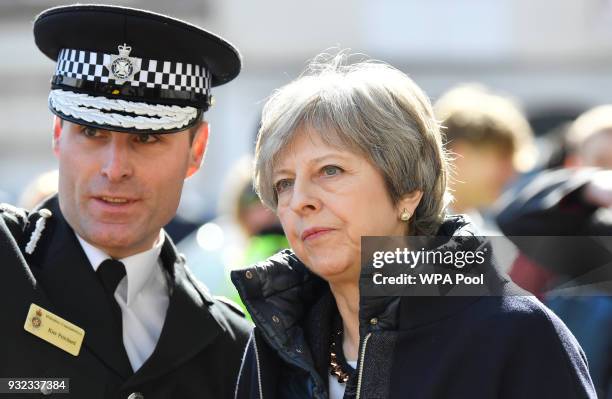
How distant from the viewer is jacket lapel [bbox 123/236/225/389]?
10.8 feet

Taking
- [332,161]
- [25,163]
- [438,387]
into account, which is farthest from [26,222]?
[25,163]

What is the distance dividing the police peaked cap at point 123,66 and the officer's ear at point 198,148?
14cm

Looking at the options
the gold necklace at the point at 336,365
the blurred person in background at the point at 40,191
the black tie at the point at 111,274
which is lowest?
the gold necklace at the point at 336,365

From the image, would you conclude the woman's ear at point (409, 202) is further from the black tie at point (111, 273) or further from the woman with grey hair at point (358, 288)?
the black tie at point (111, 273)

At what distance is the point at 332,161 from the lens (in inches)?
119

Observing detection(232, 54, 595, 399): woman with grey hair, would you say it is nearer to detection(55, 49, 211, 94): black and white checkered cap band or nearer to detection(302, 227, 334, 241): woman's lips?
detection(302, 227, 334, 241): woman's lips

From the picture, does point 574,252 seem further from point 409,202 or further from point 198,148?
point 198,148

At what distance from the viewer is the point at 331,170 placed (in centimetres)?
304

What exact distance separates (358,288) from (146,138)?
0.85m

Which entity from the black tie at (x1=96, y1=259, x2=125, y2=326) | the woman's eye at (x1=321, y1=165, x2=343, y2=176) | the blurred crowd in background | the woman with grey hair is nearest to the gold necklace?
the woman with grey hair

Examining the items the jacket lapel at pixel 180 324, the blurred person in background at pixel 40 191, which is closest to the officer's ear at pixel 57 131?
the jacket lapel at pixel 180 324

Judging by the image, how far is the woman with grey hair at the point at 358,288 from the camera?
2789mm

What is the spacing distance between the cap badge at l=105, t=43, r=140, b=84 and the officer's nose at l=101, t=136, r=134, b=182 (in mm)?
182

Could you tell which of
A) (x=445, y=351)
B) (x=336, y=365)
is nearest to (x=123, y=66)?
(x=336, y=365)
